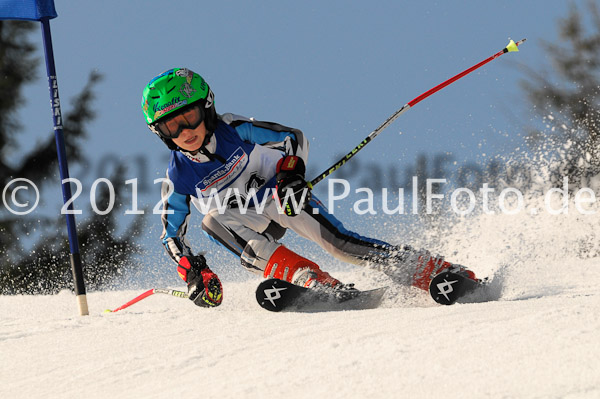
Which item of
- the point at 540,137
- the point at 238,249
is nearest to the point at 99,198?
the point at 540,137

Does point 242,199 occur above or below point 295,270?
above

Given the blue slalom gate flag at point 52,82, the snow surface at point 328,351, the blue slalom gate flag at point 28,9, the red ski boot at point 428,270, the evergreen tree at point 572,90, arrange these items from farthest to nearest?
the evergreen tree at point 572,90
the blue slalom gate flag at point 28,9
the blue slalom gate flag at point 52,82
the red ski boot at point 428,270
the snow surface at point 328,351

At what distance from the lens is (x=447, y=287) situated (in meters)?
3.79

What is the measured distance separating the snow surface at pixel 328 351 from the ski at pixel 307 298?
0.10 metres

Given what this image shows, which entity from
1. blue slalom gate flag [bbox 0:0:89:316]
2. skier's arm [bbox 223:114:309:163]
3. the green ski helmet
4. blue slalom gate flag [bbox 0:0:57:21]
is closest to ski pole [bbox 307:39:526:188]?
skier's arm [bbox 223:114:309:163]

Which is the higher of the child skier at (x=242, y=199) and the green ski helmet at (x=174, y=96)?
the green ski helmet at (x=174, y=96)

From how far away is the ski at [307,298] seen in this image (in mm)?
3859

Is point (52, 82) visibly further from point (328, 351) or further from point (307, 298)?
point (328, 351)

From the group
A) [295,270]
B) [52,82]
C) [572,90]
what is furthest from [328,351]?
[572,90]

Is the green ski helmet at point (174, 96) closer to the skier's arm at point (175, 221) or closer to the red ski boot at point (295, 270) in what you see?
the skier's arm at point (175, 221)

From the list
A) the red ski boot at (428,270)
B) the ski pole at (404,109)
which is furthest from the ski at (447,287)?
the ski pole at (404,109)

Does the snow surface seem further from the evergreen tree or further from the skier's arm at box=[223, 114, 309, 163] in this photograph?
the evergreen tree

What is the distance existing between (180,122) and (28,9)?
227 cm

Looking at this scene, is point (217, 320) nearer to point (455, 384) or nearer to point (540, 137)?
point (455, 384)
